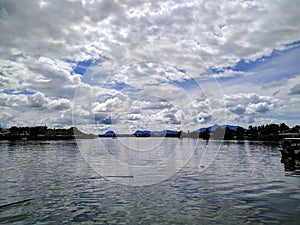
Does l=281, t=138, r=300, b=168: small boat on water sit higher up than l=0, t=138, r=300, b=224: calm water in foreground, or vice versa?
l=281, t=138, r=300, b=168: small boat on water

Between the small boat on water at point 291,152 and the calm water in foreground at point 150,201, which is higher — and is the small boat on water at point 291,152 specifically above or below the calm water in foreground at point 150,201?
above

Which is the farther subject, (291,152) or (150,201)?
(291,152)

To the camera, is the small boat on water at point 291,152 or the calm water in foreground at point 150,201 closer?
the calm water in foreground at point 150,201

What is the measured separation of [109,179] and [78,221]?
52.7 ft

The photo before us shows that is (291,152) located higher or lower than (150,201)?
higher

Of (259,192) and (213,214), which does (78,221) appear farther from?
(259,192)

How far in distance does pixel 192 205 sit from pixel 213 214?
8.20 ft

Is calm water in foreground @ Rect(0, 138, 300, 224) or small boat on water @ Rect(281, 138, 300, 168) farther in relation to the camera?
small boat on water @ Rect(281, 138, 300, 168)

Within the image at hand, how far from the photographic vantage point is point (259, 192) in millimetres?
24141

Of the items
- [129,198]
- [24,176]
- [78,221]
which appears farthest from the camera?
[24,176]

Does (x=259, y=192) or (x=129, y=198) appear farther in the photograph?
(x=259, y=192)

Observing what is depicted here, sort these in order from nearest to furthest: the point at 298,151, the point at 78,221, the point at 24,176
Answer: the point at 78,221, the point at 24,176, the point at 298,151

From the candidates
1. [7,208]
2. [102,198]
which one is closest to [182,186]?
[102,198]

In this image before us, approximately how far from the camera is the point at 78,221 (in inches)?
645
